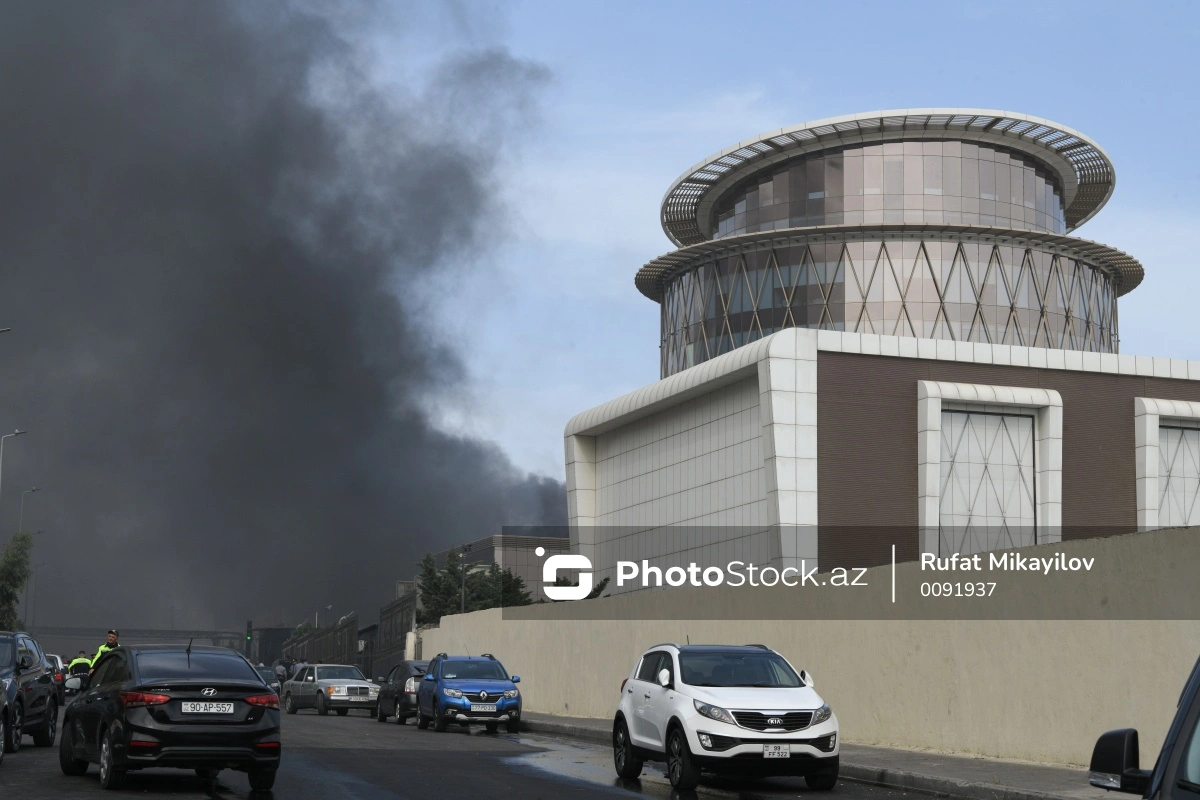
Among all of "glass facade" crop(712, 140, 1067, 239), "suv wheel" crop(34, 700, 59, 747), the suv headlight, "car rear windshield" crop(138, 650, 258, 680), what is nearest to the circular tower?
"glass facade" crop(712, 140, 1067, 239)

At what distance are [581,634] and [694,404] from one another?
15.7 metres

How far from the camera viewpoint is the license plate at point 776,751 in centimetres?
1564

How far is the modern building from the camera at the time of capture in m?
44.1

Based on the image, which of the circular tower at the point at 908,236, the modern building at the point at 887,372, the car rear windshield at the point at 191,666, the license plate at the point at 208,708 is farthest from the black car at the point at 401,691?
the circular tower at the point at 908,236

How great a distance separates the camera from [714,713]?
1584cm

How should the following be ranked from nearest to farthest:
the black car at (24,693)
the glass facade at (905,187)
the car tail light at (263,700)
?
the car tail light at (263,700), the black car at (24,693), the glass facade at (905,187)

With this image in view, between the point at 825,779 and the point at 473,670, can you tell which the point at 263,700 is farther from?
the point at 473,670

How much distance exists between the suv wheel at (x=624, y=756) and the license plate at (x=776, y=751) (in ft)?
7.12

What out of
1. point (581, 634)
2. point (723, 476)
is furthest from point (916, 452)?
point (581, 634)

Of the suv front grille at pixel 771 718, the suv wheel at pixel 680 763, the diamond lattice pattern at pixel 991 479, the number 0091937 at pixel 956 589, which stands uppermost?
the diamond lattice pattern at pixel 991 479

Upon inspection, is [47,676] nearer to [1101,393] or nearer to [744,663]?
[744,663]

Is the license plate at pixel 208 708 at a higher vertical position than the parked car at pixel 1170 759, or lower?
lower

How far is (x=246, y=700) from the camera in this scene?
46.9ft

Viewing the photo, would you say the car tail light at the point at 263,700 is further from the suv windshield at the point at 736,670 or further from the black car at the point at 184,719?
the suv windshield at the point at 736,670
